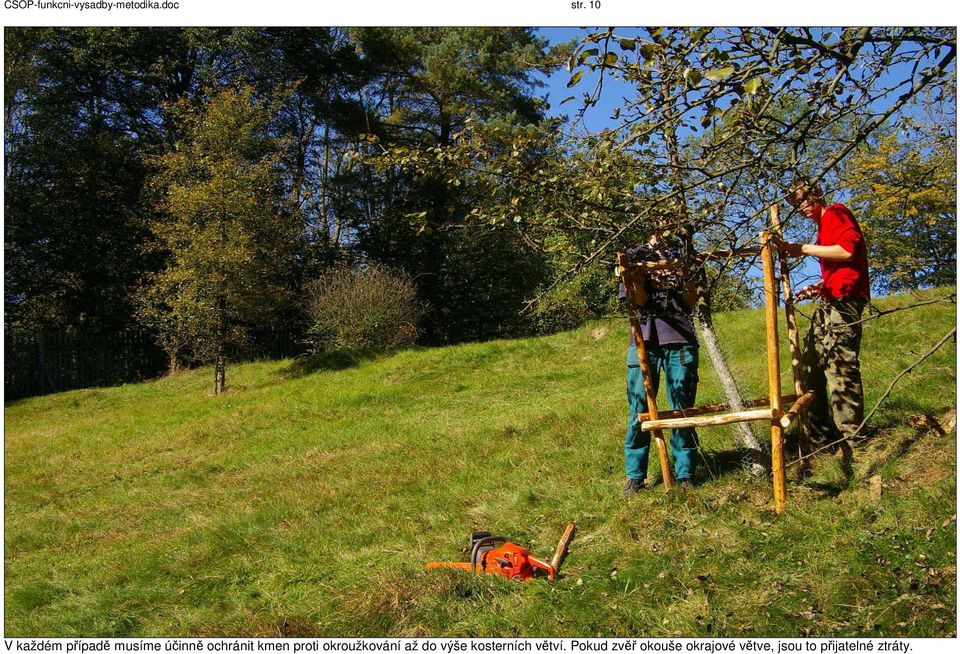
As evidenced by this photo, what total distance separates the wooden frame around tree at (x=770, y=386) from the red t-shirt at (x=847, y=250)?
11.3 inches

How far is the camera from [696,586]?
397cm

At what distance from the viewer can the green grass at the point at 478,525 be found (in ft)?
12.7

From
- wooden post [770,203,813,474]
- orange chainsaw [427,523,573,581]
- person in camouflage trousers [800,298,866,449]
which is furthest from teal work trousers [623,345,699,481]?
orange chainsaw [427,523,573,581]

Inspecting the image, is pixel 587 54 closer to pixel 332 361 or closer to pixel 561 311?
pixel 332 361

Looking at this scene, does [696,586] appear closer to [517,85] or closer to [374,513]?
[374,513]

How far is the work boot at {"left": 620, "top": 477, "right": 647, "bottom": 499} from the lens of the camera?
18.1 ft

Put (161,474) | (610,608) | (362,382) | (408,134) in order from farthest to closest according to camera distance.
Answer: (408,134), (362,382), (161,474), (610,608)

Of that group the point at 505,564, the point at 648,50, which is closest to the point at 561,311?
the point at 505,564

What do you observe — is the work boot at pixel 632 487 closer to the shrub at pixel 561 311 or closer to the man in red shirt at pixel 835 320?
the man in red shirt at pixel 835 320

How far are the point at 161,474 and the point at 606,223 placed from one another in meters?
7.41

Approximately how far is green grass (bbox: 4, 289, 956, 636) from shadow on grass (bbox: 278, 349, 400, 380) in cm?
429

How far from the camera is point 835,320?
516 centimetres

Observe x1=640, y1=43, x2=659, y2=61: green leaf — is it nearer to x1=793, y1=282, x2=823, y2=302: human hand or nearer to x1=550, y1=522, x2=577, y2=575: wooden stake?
x1=793, y1=282, x2=823, y2=302: human hand

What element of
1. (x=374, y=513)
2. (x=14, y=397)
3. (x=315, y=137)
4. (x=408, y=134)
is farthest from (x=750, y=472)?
(x=315, y=137)
